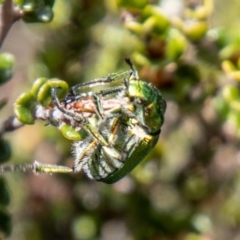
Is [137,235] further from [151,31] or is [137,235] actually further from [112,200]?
[151,31]

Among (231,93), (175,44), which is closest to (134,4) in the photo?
(175,44)

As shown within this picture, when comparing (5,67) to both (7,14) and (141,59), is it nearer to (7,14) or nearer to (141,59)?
(7,14)

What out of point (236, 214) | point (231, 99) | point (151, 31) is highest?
point (151, 31)

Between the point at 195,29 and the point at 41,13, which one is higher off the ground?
the point at 41,13

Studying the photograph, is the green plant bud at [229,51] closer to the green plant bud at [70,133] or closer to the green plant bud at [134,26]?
the green plant bud at [134,26]

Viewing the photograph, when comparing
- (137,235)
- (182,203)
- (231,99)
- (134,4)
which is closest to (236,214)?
(182,203)

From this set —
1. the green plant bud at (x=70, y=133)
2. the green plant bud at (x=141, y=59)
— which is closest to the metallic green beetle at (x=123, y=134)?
the green plant bud at (x=70, y=133)

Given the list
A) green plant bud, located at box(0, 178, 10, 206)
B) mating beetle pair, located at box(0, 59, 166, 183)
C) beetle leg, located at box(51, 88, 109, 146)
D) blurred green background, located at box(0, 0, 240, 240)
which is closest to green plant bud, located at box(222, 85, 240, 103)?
blurred green background, located at box(0, 0, 240, 240)
